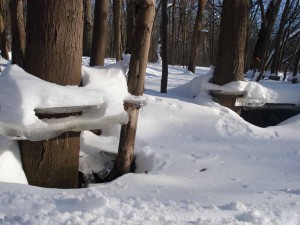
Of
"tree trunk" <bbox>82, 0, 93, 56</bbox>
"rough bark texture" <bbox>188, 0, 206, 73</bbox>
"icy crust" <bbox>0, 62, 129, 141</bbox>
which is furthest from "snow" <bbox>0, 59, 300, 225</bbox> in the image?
"rough bark texture" <bbox>188, 0, 206, 73</bbox>

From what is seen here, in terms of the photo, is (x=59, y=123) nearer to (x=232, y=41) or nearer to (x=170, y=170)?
(x=170, y=170)

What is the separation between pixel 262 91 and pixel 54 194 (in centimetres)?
423

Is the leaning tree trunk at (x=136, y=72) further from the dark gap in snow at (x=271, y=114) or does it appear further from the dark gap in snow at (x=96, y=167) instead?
the dark gap in snow at (x=271, y=114)

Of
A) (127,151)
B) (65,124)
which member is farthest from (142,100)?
(65,124)

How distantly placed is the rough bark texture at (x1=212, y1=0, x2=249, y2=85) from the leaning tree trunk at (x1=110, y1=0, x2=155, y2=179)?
2513 millimetres

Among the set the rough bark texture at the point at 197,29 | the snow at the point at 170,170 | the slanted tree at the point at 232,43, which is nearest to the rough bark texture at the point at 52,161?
the snow at the point at 170,170

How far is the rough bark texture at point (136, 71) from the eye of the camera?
11.7ft

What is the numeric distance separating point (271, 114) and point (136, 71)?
3238 mm

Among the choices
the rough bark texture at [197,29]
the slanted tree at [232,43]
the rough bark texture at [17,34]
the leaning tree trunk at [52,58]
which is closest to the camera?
the leaning tree trunk at [52,58]

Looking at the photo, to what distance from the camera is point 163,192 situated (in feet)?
9.65

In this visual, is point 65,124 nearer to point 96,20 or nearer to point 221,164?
point 221,164

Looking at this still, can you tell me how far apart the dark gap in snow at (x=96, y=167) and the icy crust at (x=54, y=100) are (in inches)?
29.5

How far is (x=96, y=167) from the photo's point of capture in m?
4.07

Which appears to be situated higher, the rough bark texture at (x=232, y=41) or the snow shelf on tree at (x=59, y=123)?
the rough bark texture at (x=232, y=41)
